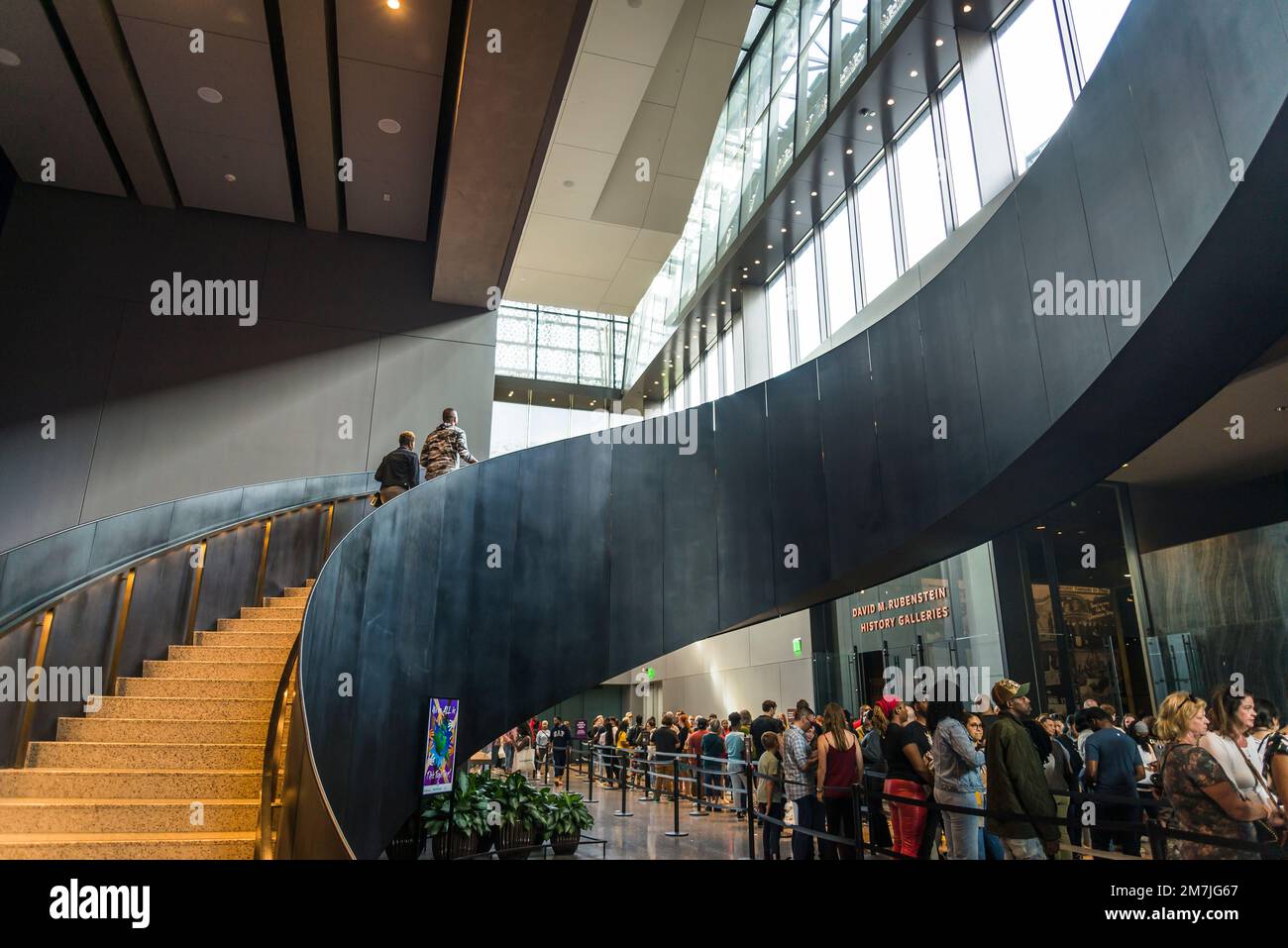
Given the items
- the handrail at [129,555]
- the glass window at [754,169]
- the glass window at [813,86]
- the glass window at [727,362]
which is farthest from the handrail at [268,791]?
the glass window at [727,362]

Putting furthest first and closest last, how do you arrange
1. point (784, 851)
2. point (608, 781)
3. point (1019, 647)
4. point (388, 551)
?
1. point (608, 781)
2. point (1019, 647)
3. point (784, 851)
4. point (388, 551)

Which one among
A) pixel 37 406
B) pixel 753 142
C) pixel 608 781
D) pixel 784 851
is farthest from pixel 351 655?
pixel 753 142

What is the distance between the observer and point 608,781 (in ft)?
49.3

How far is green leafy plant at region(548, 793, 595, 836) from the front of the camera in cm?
830

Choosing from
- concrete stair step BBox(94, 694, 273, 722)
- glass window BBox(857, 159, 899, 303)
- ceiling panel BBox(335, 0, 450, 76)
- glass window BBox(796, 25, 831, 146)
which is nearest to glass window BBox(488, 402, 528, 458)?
glass window BBox(857, 159, 899, 303)

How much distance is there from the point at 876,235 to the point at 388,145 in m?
8.34

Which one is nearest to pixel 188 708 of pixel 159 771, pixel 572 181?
pixel 159 771

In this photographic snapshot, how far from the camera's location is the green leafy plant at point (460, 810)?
24.8 ft

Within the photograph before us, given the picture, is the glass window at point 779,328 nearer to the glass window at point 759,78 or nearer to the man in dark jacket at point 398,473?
the glass window at point 759,78

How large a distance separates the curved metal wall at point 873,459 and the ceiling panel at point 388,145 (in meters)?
5.47

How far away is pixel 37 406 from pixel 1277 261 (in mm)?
13614

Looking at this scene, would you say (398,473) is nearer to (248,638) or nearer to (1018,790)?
(248,638)
